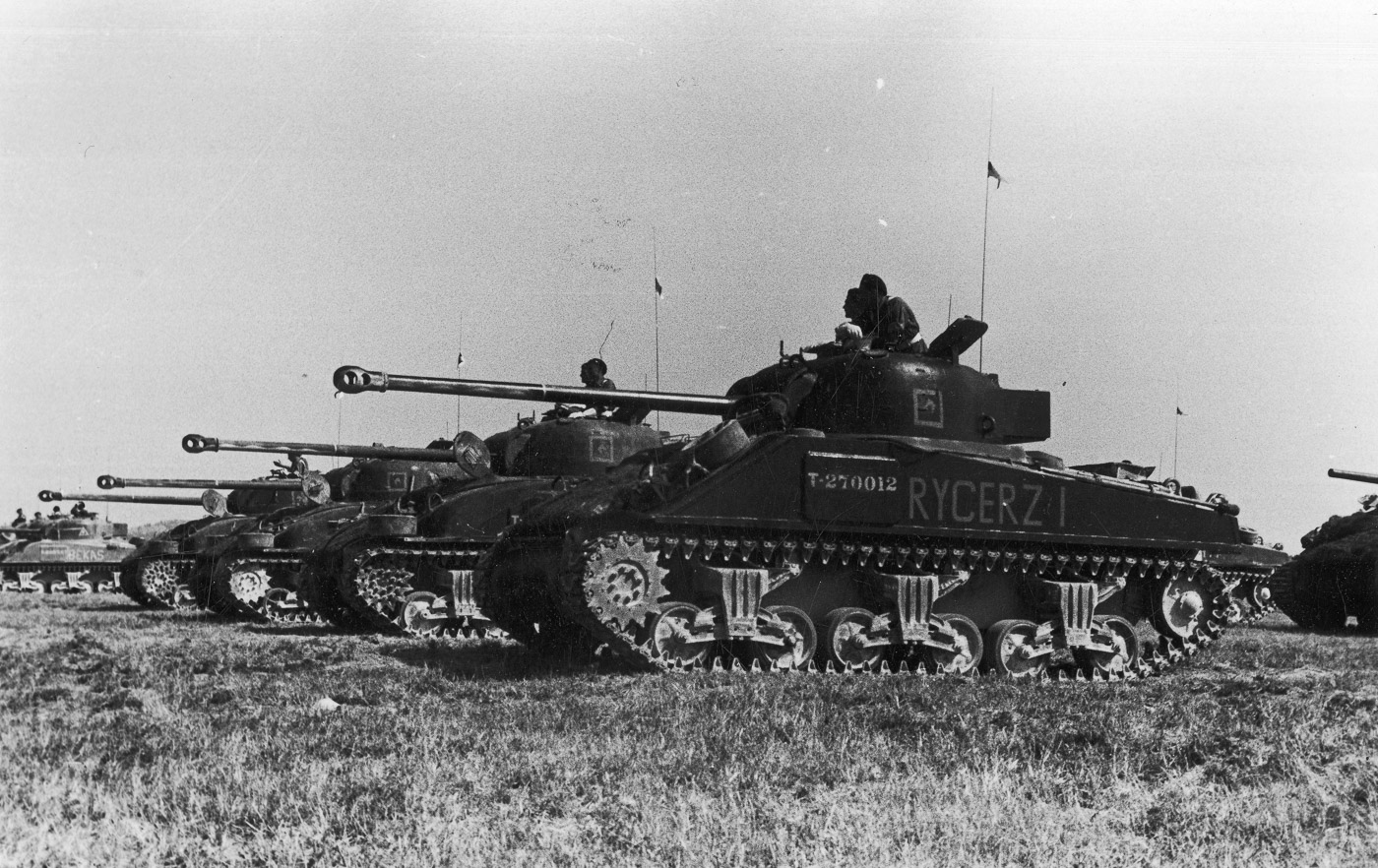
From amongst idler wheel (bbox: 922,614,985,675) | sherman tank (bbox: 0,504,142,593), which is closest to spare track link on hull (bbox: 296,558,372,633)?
idler wheel (bbox: 922,614,985,675)

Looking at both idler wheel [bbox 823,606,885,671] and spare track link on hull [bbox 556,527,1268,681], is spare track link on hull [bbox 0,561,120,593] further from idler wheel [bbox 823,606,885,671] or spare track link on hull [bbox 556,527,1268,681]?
idler wheel [bbox 823,606,885,671]

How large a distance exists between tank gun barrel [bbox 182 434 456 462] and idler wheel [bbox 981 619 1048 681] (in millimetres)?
10271

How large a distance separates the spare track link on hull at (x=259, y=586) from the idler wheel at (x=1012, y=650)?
13.0 m

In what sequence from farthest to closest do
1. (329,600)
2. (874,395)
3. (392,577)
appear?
(329,600) < (392,577) < (874,395)

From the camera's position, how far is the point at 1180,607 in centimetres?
1377

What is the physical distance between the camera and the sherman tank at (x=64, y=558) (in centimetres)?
3644

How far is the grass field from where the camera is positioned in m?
5.50

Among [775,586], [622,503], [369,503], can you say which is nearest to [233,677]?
[622,503]

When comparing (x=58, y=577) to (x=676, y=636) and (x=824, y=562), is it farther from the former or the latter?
(x=824, y=562)

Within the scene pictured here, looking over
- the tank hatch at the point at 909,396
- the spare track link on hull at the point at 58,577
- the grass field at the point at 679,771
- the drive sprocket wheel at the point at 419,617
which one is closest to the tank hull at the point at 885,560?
the tank hatch at the point at 909,396

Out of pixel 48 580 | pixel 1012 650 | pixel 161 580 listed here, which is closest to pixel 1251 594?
pixel 1012 650

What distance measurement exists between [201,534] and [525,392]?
15829mm

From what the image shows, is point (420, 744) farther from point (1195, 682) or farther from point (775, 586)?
point (1195, 682)

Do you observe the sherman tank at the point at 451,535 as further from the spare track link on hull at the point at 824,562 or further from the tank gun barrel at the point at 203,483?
the tank gun barrel at the point at 203,483
